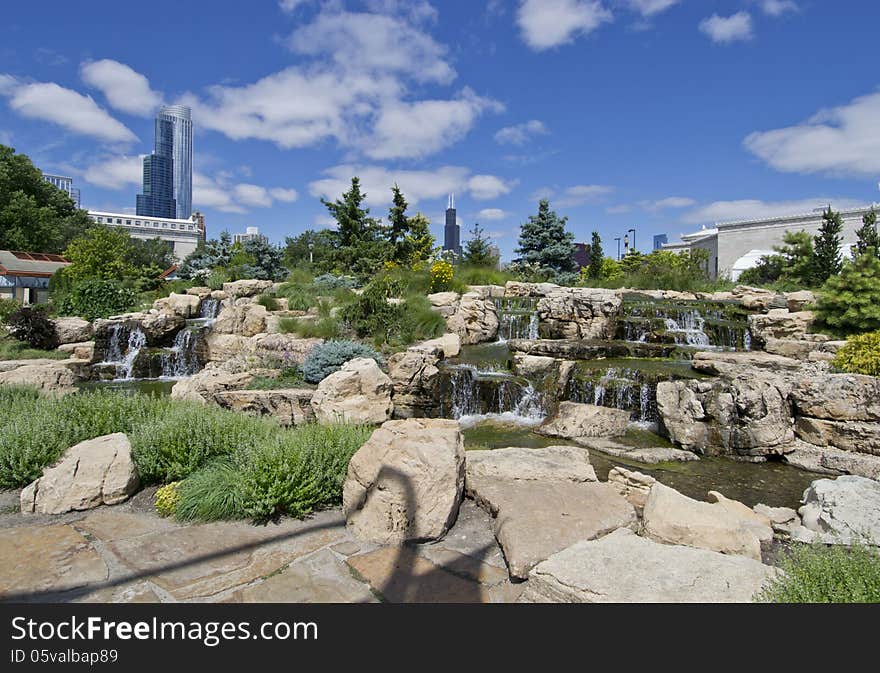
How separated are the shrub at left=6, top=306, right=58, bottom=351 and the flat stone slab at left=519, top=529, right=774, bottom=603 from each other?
16.9m

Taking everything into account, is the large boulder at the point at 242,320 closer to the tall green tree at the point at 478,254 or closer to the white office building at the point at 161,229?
the tall green tree at the point at 478,254

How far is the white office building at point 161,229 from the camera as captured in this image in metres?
87.9

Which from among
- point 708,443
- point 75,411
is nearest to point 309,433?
point 75,411

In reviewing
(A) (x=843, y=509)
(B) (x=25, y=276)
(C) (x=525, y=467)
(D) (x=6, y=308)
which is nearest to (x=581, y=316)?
(A) (x=843, y=509)

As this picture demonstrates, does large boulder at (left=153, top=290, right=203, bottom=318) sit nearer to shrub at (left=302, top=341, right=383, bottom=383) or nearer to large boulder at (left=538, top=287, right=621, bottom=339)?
shrub at (left=302, top=341, right=383, bottom=383)

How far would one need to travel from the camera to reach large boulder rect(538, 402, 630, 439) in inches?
332

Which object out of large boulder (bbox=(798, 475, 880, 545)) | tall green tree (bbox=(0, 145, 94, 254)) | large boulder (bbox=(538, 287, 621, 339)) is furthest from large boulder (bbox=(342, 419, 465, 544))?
tall green tree (bbox=(0, 145, 94, 254))

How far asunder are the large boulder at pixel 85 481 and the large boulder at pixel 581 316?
506 inches

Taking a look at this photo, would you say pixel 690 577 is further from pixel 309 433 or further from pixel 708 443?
pixel 708 443

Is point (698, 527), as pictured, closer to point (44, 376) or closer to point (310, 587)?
point (310, 587)

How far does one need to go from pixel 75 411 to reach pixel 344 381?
373 cm

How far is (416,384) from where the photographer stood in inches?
403

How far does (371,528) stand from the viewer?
3045 mm

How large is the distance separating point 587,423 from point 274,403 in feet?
18.4
